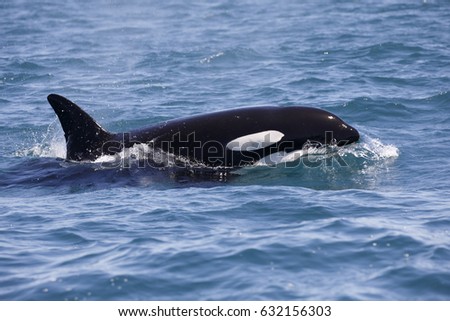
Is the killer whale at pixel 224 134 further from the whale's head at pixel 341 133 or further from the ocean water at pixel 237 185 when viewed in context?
the ocean water at pixel 237 185

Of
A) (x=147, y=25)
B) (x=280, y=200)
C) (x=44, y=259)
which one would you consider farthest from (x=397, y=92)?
(x=147, y=25)

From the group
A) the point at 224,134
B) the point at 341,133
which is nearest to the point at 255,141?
the point at 224,134

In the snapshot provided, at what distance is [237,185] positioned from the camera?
13039 millimetres

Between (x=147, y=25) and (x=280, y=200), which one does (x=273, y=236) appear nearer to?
(x=280, y=200)

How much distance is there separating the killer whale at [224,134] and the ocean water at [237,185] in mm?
360

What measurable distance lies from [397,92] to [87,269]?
41.2 ft

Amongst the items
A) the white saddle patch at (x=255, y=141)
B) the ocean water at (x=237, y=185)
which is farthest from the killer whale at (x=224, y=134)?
the ocean water at (x=237, y=185)

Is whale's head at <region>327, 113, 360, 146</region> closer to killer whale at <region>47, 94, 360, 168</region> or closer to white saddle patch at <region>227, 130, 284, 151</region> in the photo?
killer whale at <region>47, 94, 360, 168</region>

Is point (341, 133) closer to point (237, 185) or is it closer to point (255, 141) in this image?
point (255, 141)

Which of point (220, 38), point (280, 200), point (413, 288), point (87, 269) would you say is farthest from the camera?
point (220, 38)

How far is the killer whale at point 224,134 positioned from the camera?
13.7 m

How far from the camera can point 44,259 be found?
9836 millimetres

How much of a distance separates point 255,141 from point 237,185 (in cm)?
107

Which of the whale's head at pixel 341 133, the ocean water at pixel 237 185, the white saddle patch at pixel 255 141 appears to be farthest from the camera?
the whale's head at pixel 341 133
